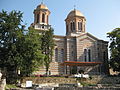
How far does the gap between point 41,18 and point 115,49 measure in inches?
745

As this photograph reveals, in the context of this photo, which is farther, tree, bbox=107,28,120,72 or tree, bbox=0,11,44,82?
tree, bbox=107,28,120,72

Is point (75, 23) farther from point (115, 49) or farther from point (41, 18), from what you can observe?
point (115, 49)

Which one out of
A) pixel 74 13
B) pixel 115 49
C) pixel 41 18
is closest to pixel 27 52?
pixel 41 18

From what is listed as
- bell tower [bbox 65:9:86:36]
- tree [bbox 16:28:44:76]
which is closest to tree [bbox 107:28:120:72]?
bell tower [bbox 65:9:86:36]

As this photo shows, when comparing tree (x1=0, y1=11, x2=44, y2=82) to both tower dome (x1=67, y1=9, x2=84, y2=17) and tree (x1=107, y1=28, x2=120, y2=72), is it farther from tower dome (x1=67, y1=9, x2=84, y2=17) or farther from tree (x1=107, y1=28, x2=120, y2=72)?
tower dome (x1=67, y1=9, x2=84, y2=17)

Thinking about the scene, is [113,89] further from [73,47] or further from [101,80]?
[73,47]

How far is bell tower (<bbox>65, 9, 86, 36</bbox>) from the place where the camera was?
42.1 metres

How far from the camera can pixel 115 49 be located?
3528 cm

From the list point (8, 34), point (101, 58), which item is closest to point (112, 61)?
point (101, 58)

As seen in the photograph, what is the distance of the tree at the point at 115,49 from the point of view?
3466 cm

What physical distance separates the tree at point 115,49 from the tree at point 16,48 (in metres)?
17.3

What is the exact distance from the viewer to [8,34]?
25.2m

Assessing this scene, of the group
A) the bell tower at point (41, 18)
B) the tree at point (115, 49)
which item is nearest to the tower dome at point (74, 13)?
the bell tower at point (41, 18)

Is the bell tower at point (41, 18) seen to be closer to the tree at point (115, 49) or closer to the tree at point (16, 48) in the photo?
the tree at point (16, 48)
